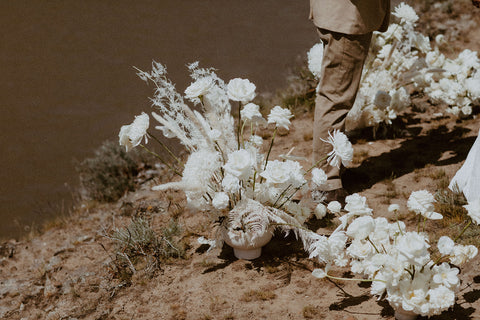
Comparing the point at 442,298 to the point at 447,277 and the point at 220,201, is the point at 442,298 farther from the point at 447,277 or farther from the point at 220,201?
the point at 220,201

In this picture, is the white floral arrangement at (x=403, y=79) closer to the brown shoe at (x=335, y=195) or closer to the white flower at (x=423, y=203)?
the brown shoe at (x=335, y=195)

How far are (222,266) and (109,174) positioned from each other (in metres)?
2.56

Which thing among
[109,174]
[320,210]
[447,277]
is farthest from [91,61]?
[447,277]

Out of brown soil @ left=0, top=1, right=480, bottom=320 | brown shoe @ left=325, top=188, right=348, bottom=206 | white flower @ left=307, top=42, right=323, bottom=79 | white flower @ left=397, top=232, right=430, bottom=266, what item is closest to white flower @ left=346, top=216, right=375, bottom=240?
white flower @ left=397, top=232, right=430, bottom=266

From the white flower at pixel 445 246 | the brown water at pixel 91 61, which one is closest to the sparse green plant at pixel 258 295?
the white flower at pixel 445 246

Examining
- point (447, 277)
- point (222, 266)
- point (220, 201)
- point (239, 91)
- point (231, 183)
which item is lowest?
point (222, 266)

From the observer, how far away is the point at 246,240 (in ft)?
11.0

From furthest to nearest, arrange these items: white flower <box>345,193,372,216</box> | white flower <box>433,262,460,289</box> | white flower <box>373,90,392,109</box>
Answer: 1. white flower <box>373,90,392,109</box>
2. white flower <box>345,193,372,216</box>
3. white flower <box>433,262,460,289</box>

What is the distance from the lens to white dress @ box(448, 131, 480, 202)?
361 cm

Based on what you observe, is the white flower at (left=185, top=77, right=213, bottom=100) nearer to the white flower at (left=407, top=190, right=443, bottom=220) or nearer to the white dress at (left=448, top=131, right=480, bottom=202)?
the white flower at (left=407, top=190, right=443, bottom=220)

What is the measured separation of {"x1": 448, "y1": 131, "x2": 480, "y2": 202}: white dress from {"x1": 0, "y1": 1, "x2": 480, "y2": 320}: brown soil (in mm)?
240

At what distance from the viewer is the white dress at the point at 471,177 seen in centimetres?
361

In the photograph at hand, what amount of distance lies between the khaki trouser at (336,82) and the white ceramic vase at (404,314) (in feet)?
3.33

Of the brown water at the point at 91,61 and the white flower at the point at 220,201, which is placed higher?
the brown water at the point at 91,61
